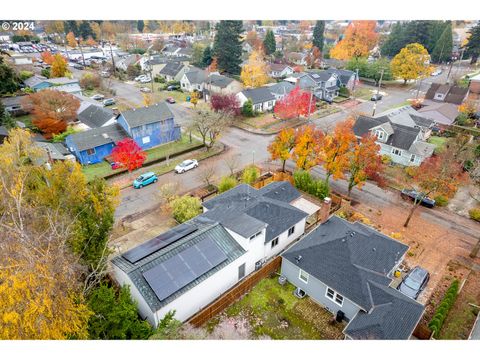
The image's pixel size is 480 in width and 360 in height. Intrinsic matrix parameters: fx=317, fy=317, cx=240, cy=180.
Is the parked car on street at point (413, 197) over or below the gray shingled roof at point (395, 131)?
below

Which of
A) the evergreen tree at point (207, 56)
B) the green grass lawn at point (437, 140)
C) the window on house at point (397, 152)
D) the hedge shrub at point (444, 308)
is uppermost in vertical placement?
the evergreen tree at point (207, 56)

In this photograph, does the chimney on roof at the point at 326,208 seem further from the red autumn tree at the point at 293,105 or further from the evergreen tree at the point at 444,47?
the evergreen tree at the point at 444,47

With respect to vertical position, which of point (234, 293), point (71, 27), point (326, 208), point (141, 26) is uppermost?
point (71, 27)

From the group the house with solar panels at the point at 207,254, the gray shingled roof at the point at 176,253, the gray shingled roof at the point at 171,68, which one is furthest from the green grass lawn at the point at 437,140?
the gray shingled roof at the point at 171,68

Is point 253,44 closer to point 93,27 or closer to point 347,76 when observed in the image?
point 347,76

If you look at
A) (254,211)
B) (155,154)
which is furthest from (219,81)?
(254,211)

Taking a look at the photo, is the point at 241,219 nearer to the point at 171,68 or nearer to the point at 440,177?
the point at 440,177
